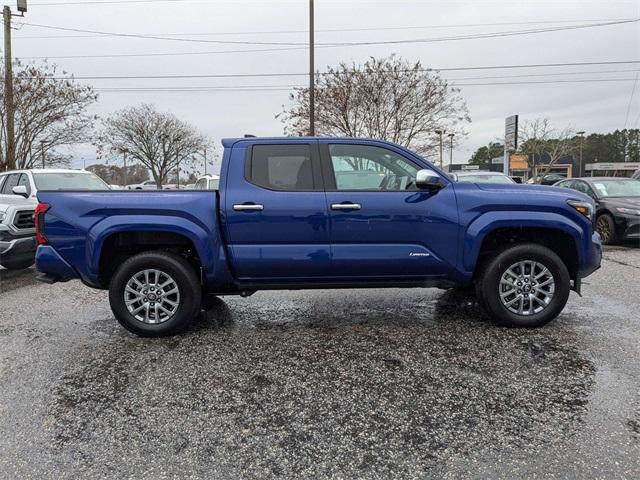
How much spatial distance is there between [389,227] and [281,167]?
117 cm

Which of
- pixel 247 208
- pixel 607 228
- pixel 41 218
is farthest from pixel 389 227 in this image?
pixel 607 228

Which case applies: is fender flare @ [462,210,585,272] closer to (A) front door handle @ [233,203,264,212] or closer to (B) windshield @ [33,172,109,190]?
(A) front door handle @ [233,203,264,212]

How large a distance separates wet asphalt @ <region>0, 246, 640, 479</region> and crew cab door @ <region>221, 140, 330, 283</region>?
676 millimetres

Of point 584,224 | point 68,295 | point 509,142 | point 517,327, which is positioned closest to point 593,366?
point 517,327

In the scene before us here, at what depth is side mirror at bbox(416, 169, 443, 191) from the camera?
14.0 feet

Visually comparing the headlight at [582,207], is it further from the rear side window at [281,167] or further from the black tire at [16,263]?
the black tire at [16,263]

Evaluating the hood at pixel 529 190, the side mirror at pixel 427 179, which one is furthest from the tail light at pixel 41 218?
the hood at pixel 529 190

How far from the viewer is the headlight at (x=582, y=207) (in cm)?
454

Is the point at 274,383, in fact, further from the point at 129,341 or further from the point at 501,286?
the point at 501,286

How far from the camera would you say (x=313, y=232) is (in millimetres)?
4438

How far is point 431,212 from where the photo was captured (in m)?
4.45

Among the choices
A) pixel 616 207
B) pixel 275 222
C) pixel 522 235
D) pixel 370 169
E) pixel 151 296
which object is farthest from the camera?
pixel 616 207

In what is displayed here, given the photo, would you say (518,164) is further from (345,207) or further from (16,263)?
(345,207)

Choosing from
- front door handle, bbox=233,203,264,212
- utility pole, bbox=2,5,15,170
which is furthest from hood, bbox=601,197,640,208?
utility pole, bbox=2,5,15,170
